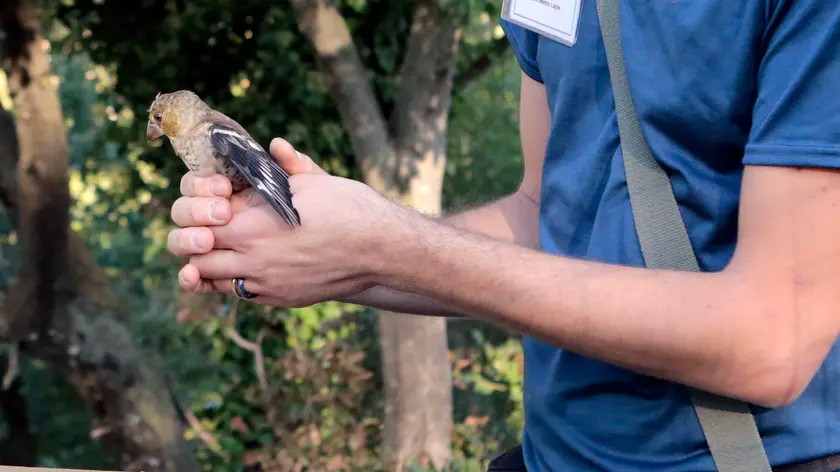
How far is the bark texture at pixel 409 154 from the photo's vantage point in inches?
222

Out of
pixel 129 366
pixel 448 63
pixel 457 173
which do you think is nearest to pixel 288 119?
pixel 448 63

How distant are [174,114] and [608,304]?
4.35 feet

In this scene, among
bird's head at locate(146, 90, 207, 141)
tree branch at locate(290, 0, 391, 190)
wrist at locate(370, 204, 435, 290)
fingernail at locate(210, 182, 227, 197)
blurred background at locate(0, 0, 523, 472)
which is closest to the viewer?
wrist at locate(370, 204, 435, 290)

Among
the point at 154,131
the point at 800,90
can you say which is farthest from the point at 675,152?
the point at 154,131

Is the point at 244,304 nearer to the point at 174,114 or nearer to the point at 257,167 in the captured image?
the point at 174,114

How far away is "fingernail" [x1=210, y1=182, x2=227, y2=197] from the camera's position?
1.86m

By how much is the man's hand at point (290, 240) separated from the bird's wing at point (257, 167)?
2 cm

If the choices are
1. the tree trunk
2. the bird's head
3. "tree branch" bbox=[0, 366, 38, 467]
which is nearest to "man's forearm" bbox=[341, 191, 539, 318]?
the bird's head

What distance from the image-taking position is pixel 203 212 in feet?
5.89

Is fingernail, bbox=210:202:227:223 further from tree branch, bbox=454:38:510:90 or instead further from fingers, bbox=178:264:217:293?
tree branch, bbox=454:38:510:90

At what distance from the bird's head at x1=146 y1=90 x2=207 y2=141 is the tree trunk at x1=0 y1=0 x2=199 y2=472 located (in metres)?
4.51

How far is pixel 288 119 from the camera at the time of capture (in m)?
6.91

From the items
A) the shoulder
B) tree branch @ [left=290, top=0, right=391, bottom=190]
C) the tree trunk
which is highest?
the shoulder

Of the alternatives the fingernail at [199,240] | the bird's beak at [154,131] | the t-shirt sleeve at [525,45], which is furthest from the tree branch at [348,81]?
the fingernail at [199,240]
